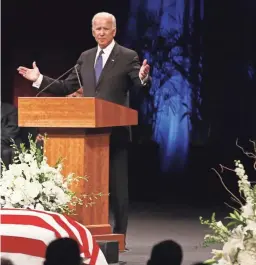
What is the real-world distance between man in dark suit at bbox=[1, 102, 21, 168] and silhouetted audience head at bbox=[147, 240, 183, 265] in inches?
236

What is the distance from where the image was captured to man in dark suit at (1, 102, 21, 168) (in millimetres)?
9017

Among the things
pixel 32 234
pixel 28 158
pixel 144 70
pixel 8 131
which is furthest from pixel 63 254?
pixel 8 131

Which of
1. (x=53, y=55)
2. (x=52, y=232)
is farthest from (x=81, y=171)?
(x=53, y=55)

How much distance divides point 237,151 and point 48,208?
5.66 metres

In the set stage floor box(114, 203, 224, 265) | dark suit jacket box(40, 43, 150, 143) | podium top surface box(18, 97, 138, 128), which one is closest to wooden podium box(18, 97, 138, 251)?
podium top surface box(18, 97, 138, 128)

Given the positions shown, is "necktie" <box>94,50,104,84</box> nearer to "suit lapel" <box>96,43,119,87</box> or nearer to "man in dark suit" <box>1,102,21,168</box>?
"suit lapel" <box>96,43,119,87</box>

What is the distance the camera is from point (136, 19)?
1034 centimetres

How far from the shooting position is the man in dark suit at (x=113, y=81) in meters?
5.88

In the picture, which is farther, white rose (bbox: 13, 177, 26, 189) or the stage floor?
the stage floor

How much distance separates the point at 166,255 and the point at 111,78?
290cm

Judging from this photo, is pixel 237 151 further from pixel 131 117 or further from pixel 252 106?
pixel 131 117

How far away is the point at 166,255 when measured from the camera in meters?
3.09

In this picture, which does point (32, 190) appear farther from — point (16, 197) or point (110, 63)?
point (110, 63)

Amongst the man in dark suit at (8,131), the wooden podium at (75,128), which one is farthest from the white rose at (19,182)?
the man in dark suit at (8,131)
